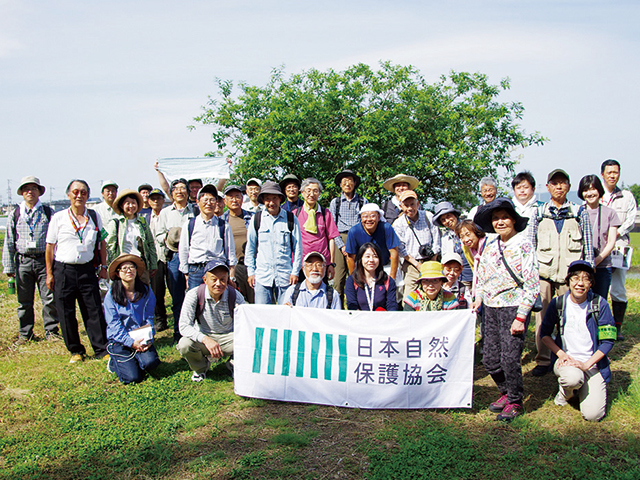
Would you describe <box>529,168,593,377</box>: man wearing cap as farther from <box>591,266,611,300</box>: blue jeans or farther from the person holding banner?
the person holding banner

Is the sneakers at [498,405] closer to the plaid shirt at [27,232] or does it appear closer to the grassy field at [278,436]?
the grassy field at [278,436]

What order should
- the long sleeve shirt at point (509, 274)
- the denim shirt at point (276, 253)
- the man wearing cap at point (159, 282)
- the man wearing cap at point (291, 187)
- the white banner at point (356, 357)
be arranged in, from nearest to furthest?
the long sleeve shirt at point (509, 274)
the white banner at point (356, 357)
the denim shirt at point (276, 253)
the man wearing cap at point (291, 187)
the man wearing cap at point (159, 282)

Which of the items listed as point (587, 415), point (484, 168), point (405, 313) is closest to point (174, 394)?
point (405, 313)

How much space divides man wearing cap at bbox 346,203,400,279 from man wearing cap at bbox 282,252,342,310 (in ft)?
2.63

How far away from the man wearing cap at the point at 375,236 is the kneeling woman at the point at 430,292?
786 millimetres

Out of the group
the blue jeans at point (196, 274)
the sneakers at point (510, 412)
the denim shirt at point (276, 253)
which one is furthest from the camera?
the blue jeans at point (196, 274)

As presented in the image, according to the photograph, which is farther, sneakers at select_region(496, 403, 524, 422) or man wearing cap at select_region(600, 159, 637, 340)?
man wearing cap at select_region(600, 159, 637, 340)

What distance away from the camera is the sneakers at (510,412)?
14.6 ft

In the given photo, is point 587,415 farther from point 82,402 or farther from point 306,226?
point 82,402

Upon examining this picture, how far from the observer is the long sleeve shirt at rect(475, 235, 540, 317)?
4.35m

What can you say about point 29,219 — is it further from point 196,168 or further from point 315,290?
point 196,168

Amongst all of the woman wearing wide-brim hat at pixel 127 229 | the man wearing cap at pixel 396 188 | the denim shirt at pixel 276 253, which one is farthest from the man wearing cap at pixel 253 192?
the man wearing cap at pixel 396 188

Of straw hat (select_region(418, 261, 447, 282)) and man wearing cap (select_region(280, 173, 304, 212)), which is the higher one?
man wearing cap (select_region(280, 173, 304, 212))

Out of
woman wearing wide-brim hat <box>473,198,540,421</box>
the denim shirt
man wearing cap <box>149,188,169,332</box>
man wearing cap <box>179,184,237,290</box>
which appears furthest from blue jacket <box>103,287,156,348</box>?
woman wearing wide-brim hat <box>473,198,540,421</box>
